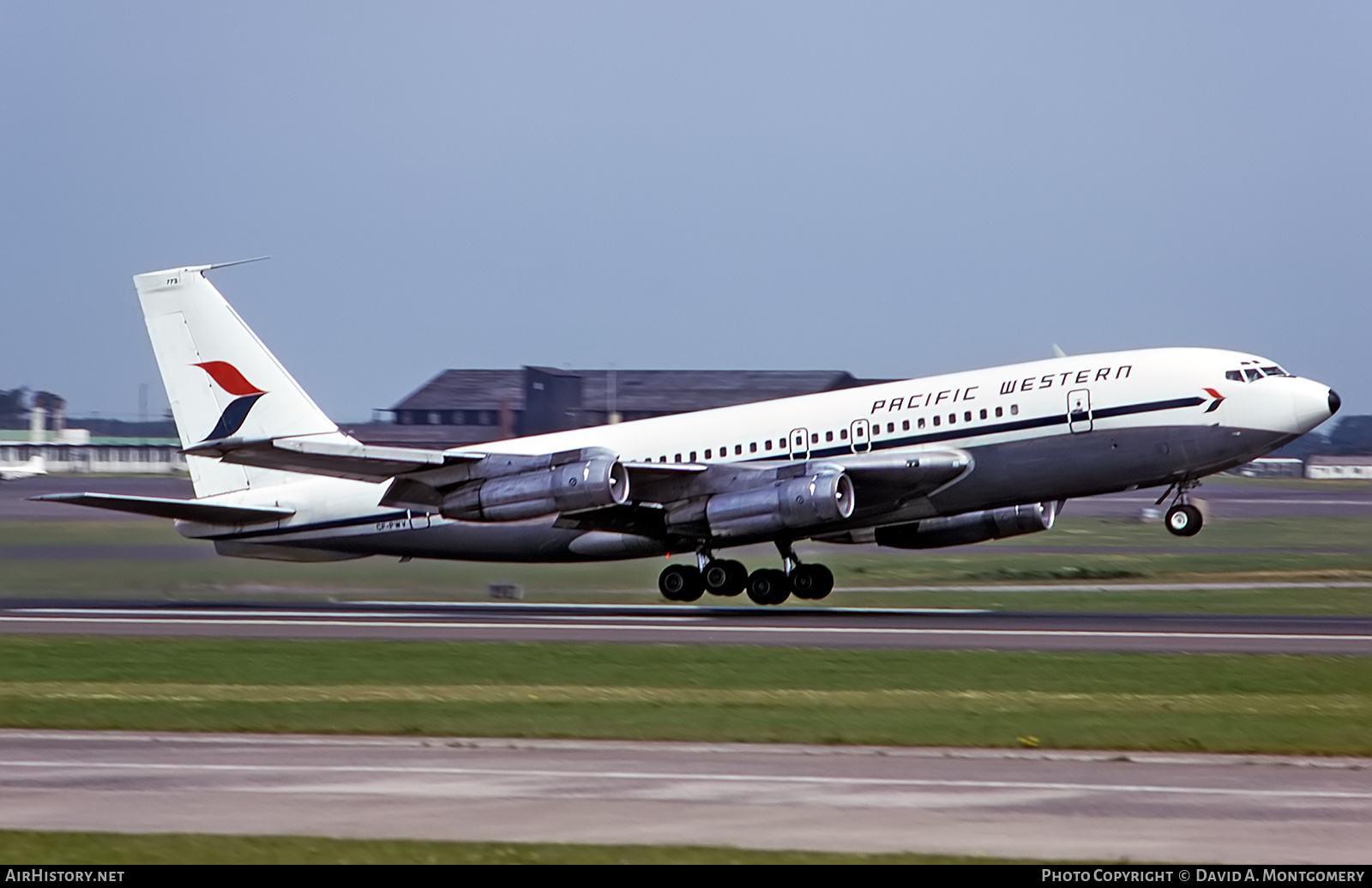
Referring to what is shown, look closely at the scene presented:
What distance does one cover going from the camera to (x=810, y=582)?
38188 mm

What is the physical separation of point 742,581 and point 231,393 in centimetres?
1313

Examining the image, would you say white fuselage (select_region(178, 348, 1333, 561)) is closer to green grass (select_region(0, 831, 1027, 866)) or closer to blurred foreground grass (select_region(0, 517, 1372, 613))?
blurred foreground grass (select_region(0, 517, 1372, 613))

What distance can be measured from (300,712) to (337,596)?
2262 cm

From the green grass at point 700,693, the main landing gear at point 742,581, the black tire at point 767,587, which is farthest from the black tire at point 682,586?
the green grass at point 700,693

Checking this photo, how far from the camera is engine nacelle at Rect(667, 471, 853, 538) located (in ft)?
113

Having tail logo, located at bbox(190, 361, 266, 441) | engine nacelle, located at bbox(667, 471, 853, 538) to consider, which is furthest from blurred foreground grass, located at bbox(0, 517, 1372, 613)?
engine nacelle, located at bbox(667, 471, 853, 538)

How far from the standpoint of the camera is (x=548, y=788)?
47.9 feet

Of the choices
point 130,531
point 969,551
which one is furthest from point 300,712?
point 969,551

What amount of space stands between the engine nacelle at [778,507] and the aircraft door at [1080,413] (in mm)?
4812

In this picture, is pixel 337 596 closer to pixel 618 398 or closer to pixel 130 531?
pixel 130 531

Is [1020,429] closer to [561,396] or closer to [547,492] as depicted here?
[547,492]

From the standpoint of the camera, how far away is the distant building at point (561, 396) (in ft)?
353

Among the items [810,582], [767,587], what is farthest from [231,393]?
[810,582]

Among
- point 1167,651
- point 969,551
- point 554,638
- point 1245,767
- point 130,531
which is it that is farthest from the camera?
point 969,551
